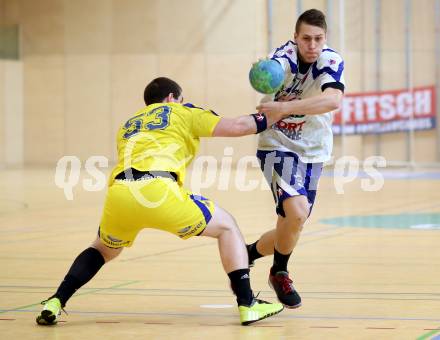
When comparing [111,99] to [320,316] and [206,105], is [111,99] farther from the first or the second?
[320,316]

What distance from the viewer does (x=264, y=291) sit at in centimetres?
774

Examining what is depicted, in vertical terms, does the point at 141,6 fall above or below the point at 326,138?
above

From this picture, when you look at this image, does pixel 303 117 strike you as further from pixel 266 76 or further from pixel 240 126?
pixel 240 126

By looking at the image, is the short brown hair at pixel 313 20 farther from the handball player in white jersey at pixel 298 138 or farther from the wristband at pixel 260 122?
the wristband at pixel 260 122

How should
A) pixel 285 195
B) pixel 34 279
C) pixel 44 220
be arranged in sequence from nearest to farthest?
pixel 285 195 < pixel 34 279 < pixel 44 220

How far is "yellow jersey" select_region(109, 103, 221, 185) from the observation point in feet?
20.4

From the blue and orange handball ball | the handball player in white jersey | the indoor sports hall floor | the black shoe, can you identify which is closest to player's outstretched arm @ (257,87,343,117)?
the handball player in white jersey

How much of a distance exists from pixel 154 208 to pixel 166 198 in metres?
0.10

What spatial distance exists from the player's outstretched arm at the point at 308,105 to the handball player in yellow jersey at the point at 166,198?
0.37 ft

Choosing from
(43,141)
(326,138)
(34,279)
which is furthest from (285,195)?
(43,141)

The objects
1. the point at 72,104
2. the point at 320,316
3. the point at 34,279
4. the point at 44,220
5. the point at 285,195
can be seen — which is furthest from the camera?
the point at 72,104

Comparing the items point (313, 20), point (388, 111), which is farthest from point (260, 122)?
point (388, 111)

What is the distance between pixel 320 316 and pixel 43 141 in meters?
28.6

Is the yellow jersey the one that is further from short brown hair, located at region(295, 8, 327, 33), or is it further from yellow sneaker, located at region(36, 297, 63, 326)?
short brown hair, located at region(295, 8, 327, 33)
